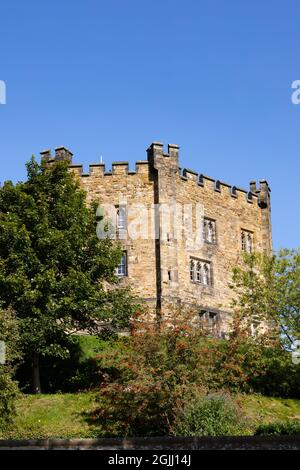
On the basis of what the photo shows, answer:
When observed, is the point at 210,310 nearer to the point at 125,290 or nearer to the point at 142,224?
the point at 142,224

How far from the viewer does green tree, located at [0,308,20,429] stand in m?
24.6

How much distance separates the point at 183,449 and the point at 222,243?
90.0 feet

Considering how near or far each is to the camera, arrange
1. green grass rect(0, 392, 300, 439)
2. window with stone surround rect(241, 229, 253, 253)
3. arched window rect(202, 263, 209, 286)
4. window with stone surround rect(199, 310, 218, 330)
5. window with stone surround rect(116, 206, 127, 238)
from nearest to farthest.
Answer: green grass rect(0, 392, 300, 439)
window with stone surround rect(116, 206, 127, 238)
window with stone surround rect(199, 310, 218, 330)
arched window rect(202, 263, 209, 286)
window with stone surround rect(241, 229, 253, 253)

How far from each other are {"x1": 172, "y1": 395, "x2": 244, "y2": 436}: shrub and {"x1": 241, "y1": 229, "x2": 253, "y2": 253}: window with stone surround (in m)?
24.1

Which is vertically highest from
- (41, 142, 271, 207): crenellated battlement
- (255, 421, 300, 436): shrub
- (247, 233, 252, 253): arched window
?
(41, 142, 271, 207): crenellated battlement

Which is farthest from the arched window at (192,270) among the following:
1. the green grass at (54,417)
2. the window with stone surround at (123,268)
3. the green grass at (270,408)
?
the green grass at (54,417)

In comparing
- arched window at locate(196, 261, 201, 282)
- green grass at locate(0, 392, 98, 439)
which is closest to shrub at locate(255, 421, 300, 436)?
green grass at locate(0, 392, 98, 439)

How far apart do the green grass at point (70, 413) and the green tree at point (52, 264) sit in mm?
2180

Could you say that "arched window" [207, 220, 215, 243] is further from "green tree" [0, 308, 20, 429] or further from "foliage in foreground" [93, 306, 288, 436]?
"green tree" [0, 308, 20, 429]

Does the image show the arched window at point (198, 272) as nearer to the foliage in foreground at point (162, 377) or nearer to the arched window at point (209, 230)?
the arched window at point (209, 230)

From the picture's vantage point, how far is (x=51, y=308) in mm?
31531

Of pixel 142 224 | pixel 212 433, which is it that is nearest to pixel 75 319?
pixel 142 224

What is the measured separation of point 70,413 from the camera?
28.6m

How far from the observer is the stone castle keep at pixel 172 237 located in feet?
135
